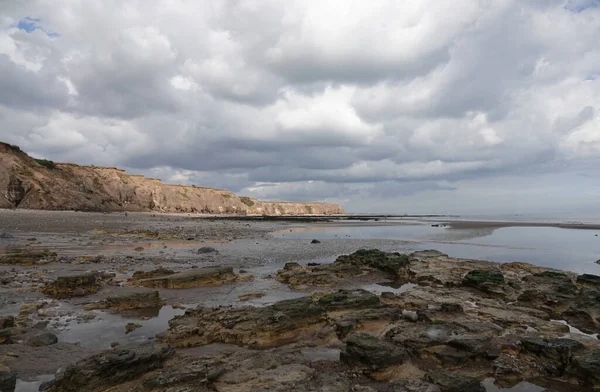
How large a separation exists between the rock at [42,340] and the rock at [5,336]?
0.42m

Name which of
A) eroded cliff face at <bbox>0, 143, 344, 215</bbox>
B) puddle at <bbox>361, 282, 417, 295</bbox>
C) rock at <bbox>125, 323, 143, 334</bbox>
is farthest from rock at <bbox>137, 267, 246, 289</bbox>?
eroded cliff face at <bbox>0, 143, 344, 215</bbox>

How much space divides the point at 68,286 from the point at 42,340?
4.98 meters

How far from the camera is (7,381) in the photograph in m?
5.58

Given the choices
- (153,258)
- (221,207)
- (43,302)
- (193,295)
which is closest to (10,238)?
(153,258)

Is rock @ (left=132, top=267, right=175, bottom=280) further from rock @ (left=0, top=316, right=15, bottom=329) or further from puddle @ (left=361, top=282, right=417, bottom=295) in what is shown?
puddle @ (left=361, top=282, right=417, bottom=295)

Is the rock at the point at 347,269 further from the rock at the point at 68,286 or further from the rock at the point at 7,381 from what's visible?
the rock at the point at 7,381

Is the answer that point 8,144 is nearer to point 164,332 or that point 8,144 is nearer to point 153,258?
point 153,258

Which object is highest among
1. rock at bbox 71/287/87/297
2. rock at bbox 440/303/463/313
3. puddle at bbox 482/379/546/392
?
rock at bbox 440/303/463/313

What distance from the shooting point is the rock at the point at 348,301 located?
1038 cm

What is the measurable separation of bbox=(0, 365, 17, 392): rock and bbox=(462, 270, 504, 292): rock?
593 inches

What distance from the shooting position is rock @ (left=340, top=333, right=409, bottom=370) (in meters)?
6.82

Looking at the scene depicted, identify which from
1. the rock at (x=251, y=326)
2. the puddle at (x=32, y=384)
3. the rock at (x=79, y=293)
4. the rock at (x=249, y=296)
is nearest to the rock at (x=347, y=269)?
the rock at (x=249, y=296)

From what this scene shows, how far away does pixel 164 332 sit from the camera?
28.0 ft

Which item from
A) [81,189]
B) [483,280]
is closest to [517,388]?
[483,280]
